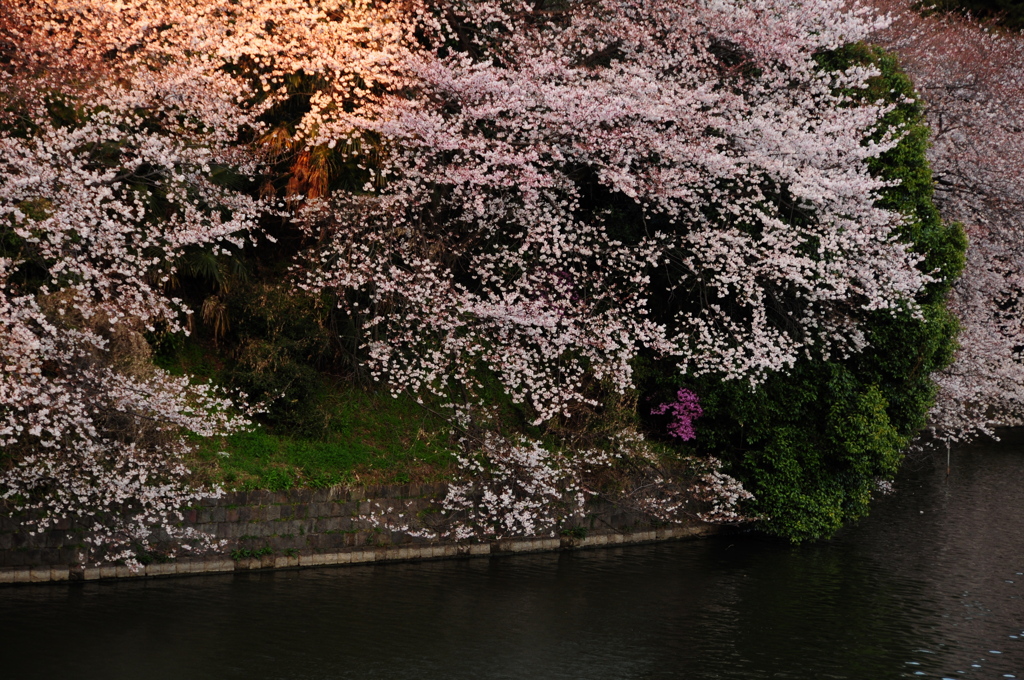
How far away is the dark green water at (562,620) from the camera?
35.8ft

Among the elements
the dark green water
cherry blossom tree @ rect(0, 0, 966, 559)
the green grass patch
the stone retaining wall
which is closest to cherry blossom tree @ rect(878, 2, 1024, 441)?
cherry blossom tree @ rect(0, 0, 966, 559)

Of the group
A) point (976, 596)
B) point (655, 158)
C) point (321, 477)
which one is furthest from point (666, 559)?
point (655, 158)

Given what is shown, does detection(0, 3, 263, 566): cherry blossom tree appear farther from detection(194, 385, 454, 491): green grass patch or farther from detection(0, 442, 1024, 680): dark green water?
detection(0, 442, 1024, 680): dark green water

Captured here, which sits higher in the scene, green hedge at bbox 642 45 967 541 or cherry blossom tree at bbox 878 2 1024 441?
cherry blossom tree at bbox 878 2 1024 441

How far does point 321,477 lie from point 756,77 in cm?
1006

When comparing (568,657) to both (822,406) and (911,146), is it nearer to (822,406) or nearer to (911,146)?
(822,406)

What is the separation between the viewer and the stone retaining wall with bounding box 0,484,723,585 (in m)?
13.0

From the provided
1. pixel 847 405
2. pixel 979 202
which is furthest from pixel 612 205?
pixel 979 202

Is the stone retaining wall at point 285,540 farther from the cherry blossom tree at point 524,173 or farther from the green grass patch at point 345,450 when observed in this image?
the cherry blossom tree at point 524,173

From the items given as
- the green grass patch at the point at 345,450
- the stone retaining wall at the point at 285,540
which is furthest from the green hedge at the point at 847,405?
the green grass patch at the point at 345,450

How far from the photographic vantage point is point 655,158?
17938mm

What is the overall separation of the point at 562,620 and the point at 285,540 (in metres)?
4.21

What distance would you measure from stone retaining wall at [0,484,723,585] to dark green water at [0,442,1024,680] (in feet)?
1.00

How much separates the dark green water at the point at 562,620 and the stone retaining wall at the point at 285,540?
31 cm
